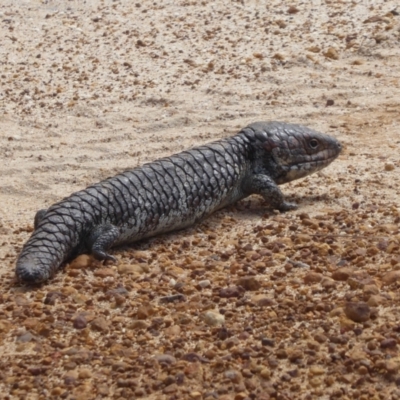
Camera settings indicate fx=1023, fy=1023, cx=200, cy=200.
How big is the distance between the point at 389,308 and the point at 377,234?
3.63 feet

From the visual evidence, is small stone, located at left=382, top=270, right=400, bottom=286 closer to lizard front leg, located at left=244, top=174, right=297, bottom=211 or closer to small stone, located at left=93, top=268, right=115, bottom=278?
small stone, located at left=93, top=268, right=115, bottom=278

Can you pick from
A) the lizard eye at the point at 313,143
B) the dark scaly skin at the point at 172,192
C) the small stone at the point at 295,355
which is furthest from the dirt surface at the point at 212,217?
the lizard eye at the point at 313,143

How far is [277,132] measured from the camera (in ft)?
22.9

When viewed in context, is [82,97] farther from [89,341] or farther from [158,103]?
[89,341]

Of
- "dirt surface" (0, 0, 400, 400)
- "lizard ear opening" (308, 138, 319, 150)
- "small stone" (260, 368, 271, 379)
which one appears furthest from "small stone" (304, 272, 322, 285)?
"lizard ear opening" (308, 138, 319, 150)

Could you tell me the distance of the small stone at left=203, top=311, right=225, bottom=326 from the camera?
486cm

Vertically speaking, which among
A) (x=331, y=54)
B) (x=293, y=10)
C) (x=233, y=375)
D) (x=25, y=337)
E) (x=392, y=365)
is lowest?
(x=25, y=337)

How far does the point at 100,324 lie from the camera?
4.93 m

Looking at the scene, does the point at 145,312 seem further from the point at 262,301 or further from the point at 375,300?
the point at 375,300

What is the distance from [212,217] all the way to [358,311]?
6.90 ft

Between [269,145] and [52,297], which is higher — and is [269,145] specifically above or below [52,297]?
above

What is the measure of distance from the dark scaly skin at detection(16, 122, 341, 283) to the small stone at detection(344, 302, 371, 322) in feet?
5.37

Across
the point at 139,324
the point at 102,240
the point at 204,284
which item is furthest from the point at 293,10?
the point at 139,324

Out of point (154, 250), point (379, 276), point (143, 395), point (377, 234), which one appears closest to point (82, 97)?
point (154, 250)
